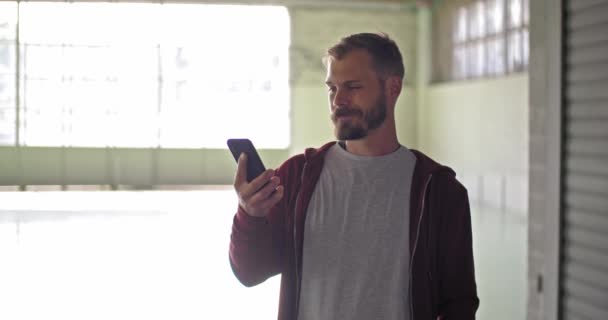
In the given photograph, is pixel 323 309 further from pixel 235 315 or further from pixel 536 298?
pixel 235 315

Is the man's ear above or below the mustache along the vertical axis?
above

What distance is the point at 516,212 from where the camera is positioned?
1092cm

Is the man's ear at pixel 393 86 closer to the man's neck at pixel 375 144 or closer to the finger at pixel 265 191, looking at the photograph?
the man's neck at pixel 375 144

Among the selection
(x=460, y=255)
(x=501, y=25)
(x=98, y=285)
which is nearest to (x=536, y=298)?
(x=460, y=255)

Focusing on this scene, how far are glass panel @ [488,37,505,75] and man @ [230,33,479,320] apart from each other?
34.2 ft

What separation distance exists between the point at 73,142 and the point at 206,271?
9.75 m

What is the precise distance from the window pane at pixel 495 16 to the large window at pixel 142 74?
505 centimetres

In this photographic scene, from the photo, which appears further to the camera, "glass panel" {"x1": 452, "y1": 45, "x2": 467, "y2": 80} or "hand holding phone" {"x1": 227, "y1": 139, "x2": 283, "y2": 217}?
"glass panel" {"x1": 452, "y1": 45, "x2": 467, "y2": 80}

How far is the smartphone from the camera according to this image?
1.59 metres

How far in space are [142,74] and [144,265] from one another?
31.3 ft

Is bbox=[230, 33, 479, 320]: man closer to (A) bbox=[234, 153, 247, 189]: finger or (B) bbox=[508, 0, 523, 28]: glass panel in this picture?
(A) bbox=[234, 153, 247, 189]: finger

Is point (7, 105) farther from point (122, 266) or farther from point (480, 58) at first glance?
point (122, 266)

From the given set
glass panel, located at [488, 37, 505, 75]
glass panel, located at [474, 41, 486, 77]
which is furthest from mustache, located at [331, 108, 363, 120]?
glass panel, located at [474, 41, 486, 77]

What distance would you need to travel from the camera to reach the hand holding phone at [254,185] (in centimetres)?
155
